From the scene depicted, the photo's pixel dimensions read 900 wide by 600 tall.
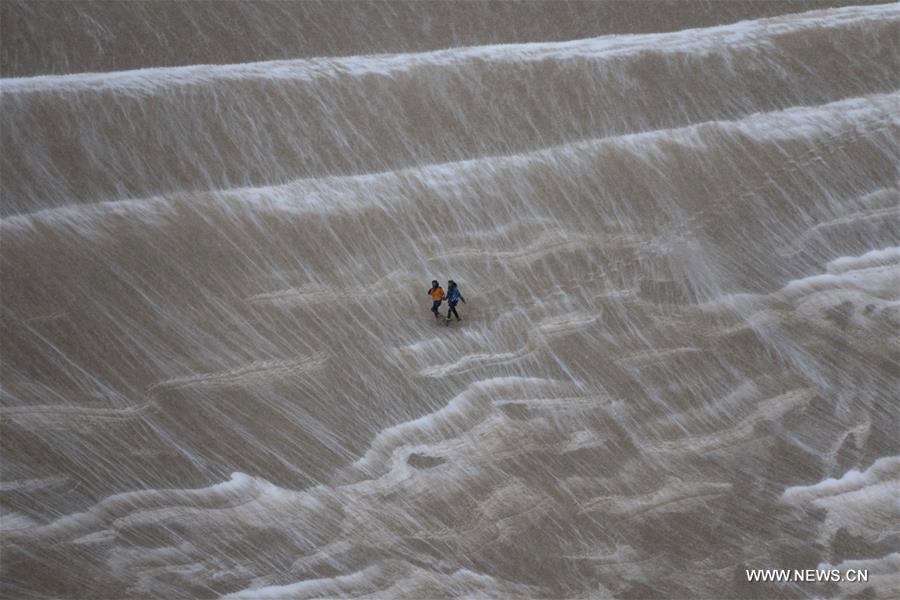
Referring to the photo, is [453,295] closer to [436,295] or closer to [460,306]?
[436,295]

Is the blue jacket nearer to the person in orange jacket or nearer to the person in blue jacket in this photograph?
the person in blue jacket

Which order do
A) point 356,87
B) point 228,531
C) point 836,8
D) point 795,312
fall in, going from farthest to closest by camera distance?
point 836,8
point 356,87
point 795,312
point 228,531

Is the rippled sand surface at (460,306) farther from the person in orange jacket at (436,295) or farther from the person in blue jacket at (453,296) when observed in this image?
the person in blue jacket at (453,296)

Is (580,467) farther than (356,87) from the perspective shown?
No

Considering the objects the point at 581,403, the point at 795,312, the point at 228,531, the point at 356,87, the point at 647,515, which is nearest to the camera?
the point at 228,531

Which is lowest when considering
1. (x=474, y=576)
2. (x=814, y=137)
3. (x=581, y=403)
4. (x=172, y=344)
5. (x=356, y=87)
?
(x=474, y=576)

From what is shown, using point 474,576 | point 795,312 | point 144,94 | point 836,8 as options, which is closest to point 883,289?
point 795,312

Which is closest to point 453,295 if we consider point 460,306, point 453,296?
point 453,296

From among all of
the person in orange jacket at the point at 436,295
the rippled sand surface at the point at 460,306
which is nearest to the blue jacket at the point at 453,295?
the person in orange jacket at the point at 436,295

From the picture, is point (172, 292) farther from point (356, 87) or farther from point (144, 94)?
point (356, 87)
